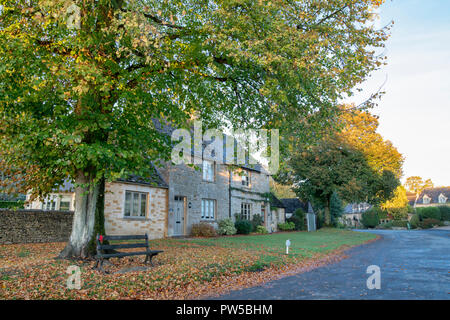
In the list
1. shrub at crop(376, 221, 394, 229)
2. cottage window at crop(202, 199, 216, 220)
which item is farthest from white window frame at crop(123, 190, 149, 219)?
shrub at crop(376, 221, 394, 229)

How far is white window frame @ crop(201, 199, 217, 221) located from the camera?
2428 cm

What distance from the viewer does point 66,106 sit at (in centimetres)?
932

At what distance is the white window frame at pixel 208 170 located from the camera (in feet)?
80.9

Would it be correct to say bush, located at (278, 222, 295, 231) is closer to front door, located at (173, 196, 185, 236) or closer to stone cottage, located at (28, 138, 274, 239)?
stone cottage, located at (28, 138, 274, 239)

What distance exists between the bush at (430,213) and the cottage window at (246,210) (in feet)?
129

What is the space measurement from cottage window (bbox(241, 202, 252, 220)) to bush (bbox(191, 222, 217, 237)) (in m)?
6.69

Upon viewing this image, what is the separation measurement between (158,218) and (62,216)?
18.2ft

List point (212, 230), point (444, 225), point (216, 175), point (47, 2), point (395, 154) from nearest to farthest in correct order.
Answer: point (47, 2) → point (212, 230) → point (216, 175) → point (395, 154) → point (444, 225)

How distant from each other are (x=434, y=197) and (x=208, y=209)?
6484 cm

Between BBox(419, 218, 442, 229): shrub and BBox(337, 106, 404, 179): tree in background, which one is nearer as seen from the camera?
BBox(337, 106, 404, 179): tree in background

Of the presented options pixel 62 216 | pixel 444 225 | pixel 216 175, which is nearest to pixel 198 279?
pixel 62 216

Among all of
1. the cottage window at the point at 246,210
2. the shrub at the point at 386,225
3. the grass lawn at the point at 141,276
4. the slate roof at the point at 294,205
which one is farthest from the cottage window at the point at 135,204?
the shrub at the point at 386,225

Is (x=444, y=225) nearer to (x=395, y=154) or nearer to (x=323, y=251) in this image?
(x=395, y=154)

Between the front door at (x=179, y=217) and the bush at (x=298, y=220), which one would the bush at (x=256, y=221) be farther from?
the bush at (x=298, y=220)
